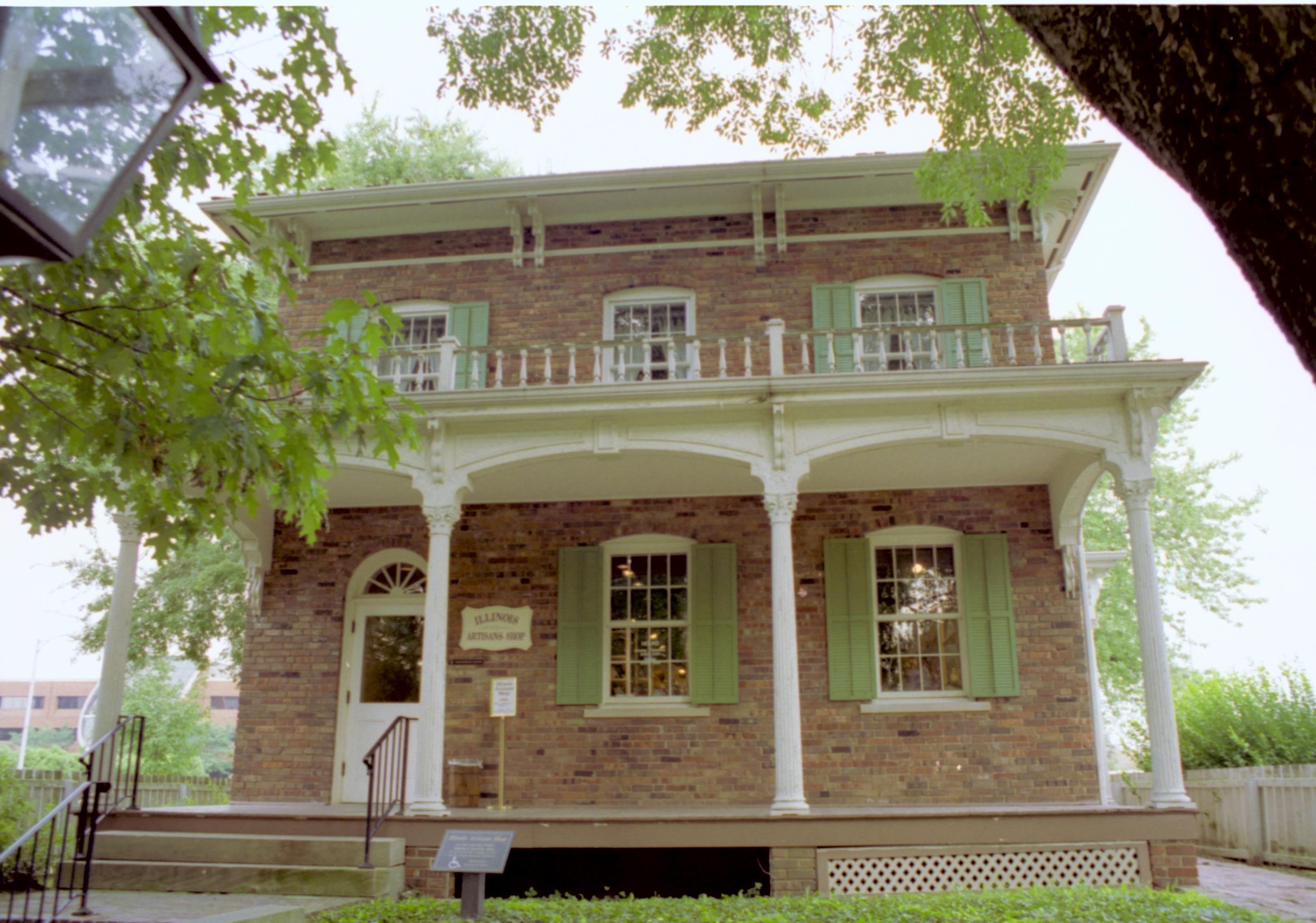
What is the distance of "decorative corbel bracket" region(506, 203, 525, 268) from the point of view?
12.5 meters

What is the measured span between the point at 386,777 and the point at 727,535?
4.58 meters

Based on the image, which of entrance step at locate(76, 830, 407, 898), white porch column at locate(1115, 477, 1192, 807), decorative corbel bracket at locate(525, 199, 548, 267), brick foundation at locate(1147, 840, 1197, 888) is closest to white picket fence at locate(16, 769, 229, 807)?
entrance step at locate(76, 830, 407, 898)

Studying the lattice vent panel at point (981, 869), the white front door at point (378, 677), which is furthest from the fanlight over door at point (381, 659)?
the lattice vent panel at point (981, 869)

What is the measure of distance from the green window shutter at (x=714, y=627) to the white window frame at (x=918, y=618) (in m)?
1.49

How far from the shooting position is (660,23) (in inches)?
363

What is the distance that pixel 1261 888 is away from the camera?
9141mm

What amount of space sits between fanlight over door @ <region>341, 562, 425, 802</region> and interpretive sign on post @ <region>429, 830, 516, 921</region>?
4304mm

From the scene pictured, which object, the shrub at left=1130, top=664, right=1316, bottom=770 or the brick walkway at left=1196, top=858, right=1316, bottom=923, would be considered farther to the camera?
the shrub at left=1130, top=664, right=1316, bottom=770

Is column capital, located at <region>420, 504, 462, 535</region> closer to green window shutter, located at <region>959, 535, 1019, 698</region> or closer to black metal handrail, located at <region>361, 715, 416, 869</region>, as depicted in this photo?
black metal handrail, located at <region>361, 715, 416, 869</region>

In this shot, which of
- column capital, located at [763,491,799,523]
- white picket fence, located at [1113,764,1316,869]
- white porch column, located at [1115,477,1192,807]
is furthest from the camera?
white picket fence, located at [1113,764,1316,869]

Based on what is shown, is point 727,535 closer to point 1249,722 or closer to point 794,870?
point 794,870

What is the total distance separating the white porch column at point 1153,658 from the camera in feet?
28.8

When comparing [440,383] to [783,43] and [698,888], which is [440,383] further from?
[698,888]

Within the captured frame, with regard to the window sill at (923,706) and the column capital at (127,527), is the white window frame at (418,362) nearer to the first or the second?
the column capital at (127,527)
